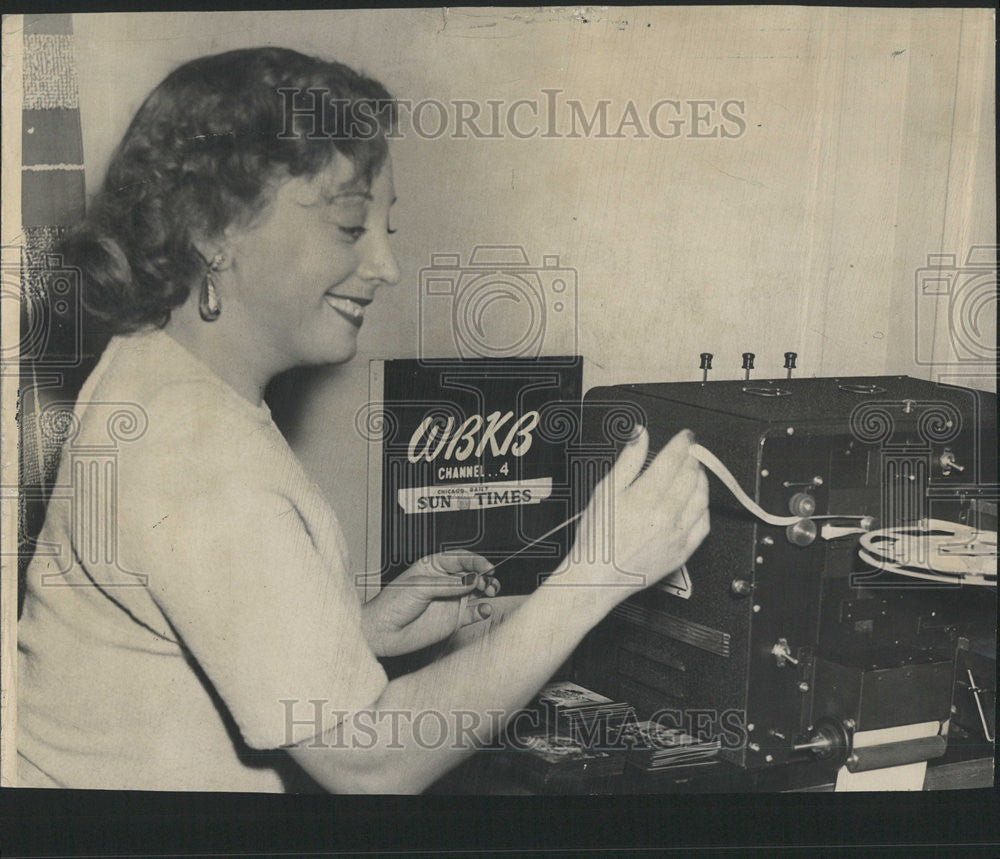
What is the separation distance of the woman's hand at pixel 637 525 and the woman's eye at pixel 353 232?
0.54 meters

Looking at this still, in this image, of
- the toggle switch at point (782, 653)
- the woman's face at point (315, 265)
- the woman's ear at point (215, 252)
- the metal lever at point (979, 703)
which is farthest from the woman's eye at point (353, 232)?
the metal lever at point (979, 703)

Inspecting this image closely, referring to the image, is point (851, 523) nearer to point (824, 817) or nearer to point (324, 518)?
point (824, 817)

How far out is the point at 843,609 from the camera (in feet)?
5.78

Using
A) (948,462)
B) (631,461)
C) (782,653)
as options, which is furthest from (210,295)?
(948,462)

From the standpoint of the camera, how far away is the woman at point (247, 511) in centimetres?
176

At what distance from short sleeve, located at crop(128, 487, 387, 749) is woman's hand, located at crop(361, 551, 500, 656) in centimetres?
6

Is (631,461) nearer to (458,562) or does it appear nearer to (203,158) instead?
(458,562)

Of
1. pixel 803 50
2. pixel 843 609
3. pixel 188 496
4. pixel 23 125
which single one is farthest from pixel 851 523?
pixel 23 125

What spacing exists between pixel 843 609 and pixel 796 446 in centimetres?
27

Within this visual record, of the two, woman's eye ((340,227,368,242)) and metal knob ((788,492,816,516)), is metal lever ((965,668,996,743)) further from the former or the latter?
woman's eye ((340,227,368,242))

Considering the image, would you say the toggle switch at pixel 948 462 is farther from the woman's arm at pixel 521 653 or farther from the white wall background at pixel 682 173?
the woman's arm at pixel 521 653

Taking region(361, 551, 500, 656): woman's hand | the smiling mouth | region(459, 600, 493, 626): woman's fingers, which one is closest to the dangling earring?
the smiling mouth

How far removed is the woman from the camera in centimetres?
176

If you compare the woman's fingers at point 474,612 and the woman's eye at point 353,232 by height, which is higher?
the woman's eye at point 353,232
